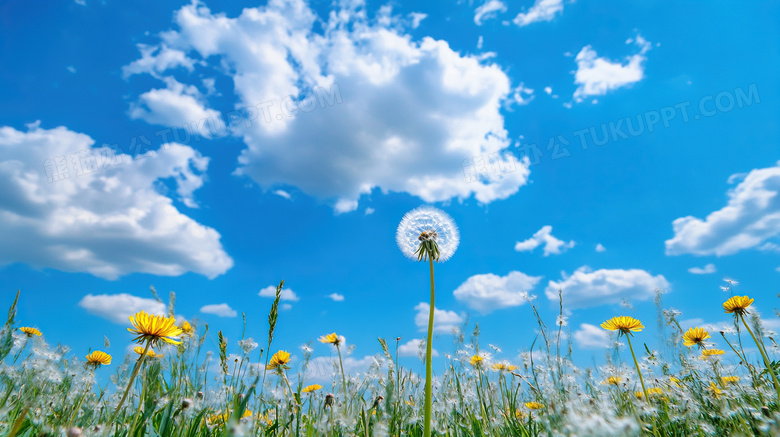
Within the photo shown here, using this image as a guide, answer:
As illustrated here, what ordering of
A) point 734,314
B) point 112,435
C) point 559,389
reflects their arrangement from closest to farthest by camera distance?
1. point 112,435
2. point 559,389
3. point 734,314

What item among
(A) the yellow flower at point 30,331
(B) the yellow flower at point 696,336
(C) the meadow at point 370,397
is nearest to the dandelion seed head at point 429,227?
(C) the meadow at point 370,397

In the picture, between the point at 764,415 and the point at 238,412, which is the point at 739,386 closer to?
the point at 764,415

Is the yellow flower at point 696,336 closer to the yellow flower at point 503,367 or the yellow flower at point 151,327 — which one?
the yellow flower at point 503,367

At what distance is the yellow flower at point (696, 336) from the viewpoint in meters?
4.30

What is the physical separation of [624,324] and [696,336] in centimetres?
133

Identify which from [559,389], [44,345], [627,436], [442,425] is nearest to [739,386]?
[559,389]

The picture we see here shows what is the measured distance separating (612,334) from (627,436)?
4.10 meters

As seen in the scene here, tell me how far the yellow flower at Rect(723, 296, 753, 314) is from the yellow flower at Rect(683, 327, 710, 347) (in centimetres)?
38

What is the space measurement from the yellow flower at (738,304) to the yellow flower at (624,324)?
1.17 metres

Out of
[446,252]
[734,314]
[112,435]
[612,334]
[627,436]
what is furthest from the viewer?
[612,334]

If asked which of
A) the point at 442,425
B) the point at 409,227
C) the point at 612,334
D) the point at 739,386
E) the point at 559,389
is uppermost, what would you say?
the point at 409,227

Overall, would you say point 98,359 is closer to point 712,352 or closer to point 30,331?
point 30,331

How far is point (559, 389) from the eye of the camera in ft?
9.68

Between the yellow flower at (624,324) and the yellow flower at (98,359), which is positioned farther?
the yellow flower at (98,359)
